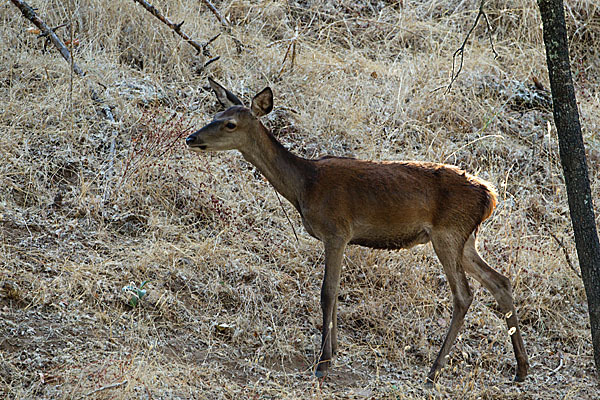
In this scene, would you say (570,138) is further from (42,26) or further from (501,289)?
(42,26)

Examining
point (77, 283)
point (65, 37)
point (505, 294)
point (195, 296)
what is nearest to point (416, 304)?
point (505, 294)

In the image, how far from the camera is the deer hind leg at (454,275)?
579 centimetres

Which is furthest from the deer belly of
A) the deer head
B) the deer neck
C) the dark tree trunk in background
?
the dark tree trunk in background

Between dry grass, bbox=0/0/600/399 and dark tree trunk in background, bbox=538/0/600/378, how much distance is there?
1282mm

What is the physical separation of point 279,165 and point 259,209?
1602mm

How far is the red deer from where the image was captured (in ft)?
18.9

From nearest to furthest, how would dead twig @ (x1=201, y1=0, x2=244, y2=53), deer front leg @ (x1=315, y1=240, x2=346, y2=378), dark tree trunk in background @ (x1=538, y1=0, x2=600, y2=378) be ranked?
1. dark tree trunk in background @ (x1=538, y1=0, x2=600, y2=378)
2. deer front leg @ (x1=315, y1=240, x2=346, y2=378)
3. dead twig @ (x1=201, y1=0, x2=244, y2=53)

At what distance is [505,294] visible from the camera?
19.8 feet

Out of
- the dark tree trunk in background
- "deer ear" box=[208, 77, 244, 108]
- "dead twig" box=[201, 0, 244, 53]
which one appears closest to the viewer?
the dark tree trunk in background

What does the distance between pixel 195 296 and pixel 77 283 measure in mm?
965

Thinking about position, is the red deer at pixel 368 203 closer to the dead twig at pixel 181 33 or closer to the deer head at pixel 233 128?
the deer head at pixel 233 128

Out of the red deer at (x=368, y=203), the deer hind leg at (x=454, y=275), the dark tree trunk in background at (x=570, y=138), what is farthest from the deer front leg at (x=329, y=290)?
the dark tree trunk in background at (x=570, y=138)

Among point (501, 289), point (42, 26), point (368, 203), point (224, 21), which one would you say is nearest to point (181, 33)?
point (224, 21)

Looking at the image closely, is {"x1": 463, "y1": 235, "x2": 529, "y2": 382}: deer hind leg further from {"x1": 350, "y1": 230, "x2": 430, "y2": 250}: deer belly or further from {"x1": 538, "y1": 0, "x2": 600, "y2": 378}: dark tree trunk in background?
{"x1": 538, "y1": 0, "x2": 600, "y2": 378}: dark tree trunk in background
